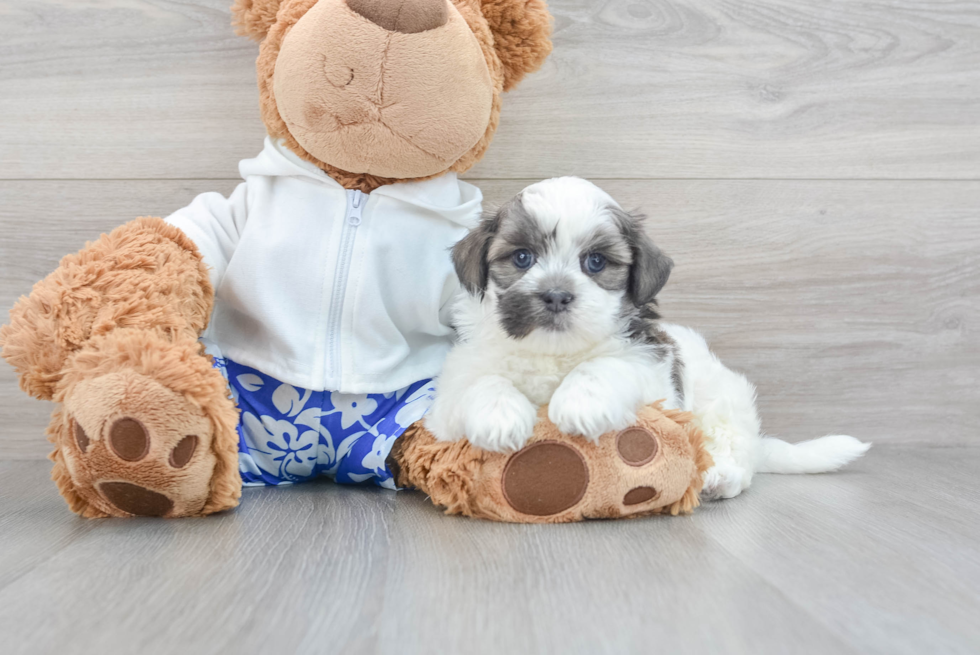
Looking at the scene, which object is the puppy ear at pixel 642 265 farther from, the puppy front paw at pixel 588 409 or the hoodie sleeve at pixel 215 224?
the hoodie sleeve at pixel 215 224

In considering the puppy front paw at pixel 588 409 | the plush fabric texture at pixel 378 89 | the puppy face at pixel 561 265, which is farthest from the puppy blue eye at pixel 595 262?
the plush fabric texture at pixel 378 89

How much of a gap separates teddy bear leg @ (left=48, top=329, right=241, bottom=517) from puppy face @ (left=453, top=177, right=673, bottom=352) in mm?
527

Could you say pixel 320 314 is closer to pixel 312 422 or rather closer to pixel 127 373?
pixel 312 422

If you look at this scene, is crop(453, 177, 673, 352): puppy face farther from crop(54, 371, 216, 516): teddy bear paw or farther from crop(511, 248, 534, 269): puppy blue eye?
crop(54, 371, 216, 516): teddy bear paw

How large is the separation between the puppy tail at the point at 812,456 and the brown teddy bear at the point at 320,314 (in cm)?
54

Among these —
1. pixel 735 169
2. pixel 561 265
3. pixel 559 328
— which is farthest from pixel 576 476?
pixel 735 169

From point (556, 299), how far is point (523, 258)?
14cm

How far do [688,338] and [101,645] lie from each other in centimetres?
143

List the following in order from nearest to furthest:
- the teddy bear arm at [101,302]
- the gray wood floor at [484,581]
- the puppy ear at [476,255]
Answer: the gray wood floor at [484,581], the teddy bear arm at [101,302], the puppy ear at [476,255]

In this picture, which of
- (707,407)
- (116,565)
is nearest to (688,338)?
(707,407)

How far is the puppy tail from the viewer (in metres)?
1.86

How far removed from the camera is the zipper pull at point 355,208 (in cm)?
162

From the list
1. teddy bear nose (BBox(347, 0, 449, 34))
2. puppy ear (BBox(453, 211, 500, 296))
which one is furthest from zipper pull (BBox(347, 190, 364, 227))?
teddy bear nose (BBox(347, 0, 449, 34))

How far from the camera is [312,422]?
63.4 inches
